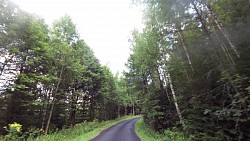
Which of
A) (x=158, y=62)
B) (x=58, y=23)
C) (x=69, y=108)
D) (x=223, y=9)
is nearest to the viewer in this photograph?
(x=223, y=9)

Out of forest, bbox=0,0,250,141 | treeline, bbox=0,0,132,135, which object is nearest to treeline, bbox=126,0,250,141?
forest, bbox=0,0,250,141

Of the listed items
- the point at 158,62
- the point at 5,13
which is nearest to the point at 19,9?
the point at 5,13

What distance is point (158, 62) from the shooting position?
48.4 feet

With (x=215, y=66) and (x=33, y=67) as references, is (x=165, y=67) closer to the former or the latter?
(x=215, y=66)

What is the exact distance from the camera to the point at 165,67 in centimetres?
1327

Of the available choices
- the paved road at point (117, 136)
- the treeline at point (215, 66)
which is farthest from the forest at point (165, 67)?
the paved road at point (117, 136)

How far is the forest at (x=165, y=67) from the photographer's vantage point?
625cm

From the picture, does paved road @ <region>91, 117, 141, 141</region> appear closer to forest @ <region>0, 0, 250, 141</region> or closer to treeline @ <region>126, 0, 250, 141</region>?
forest @ <region>0, 0, 250, 141</region>

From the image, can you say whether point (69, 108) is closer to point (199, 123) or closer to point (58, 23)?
point (58, 23)

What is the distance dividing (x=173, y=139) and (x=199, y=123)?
4421mm

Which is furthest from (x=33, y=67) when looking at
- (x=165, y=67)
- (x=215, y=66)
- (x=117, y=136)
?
(x=215, y=66)

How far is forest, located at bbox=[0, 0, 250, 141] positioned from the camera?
6254mm

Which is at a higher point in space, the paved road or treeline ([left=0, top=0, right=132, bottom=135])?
treeline ([left=0, top=0, right=132, bottom=135])

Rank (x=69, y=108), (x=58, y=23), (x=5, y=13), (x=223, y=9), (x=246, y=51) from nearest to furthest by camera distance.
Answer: (x=246, y=51) < (x=223, y=9) < (x=5, y=13) < (x=58, y=23) < (x=69, y=108)
